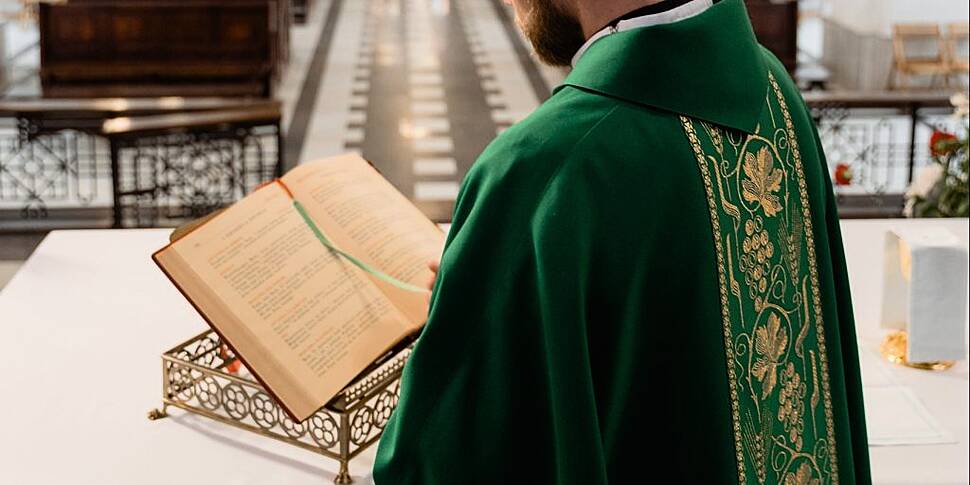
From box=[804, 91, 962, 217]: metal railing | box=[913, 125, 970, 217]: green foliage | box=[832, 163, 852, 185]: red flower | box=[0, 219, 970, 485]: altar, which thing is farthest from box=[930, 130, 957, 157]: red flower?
box=[804, 91, 962, 217]: metal railing

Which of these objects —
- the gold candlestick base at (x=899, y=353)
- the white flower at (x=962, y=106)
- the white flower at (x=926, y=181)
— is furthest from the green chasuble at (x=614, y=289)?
the white flower at (x=962, y=106)

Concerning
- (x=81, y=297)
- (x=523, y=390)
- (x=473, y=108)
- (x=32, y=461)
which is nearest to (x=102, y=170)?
(x=473, y=108)

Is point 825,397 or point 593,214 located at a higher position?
point 593,214

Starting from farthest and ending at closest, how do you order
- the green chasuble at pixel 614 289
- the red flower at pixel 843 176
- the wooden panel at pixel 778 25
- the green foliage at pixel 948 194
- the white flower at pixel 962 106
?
the wooden panel at pixel 778 25
the red flower at pixel 843 176
the white flower at pixel 962 106
the green foliage at pixel 948 194
the green chasuble at pixel 614 289

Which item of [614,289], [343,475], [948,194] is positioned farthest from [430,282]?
[948,194]

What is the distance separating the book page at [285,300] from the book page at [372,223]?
0.11 feet

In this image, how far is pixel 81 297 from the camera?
285cm

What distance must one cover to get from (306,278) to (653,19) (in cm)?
75

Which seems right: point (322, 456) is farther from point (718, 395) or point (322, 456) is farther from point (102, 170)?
point (102, 170)

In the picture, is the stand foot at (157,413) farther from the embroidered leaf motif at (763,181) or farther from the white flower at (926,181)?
the white flower at (926,181)

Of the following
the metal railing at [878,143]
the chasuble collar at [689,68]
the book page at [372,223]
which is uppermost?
the chasuble collar at [689,68]

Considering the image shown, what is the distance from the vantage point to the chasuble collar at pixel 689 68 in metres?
1.56

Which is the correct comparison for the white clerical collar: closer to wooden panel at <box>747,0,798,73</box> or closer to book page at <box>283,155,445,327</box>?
book page at <box>283,155,445,327</box>

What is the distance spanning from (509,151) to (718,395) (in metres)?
0.40
